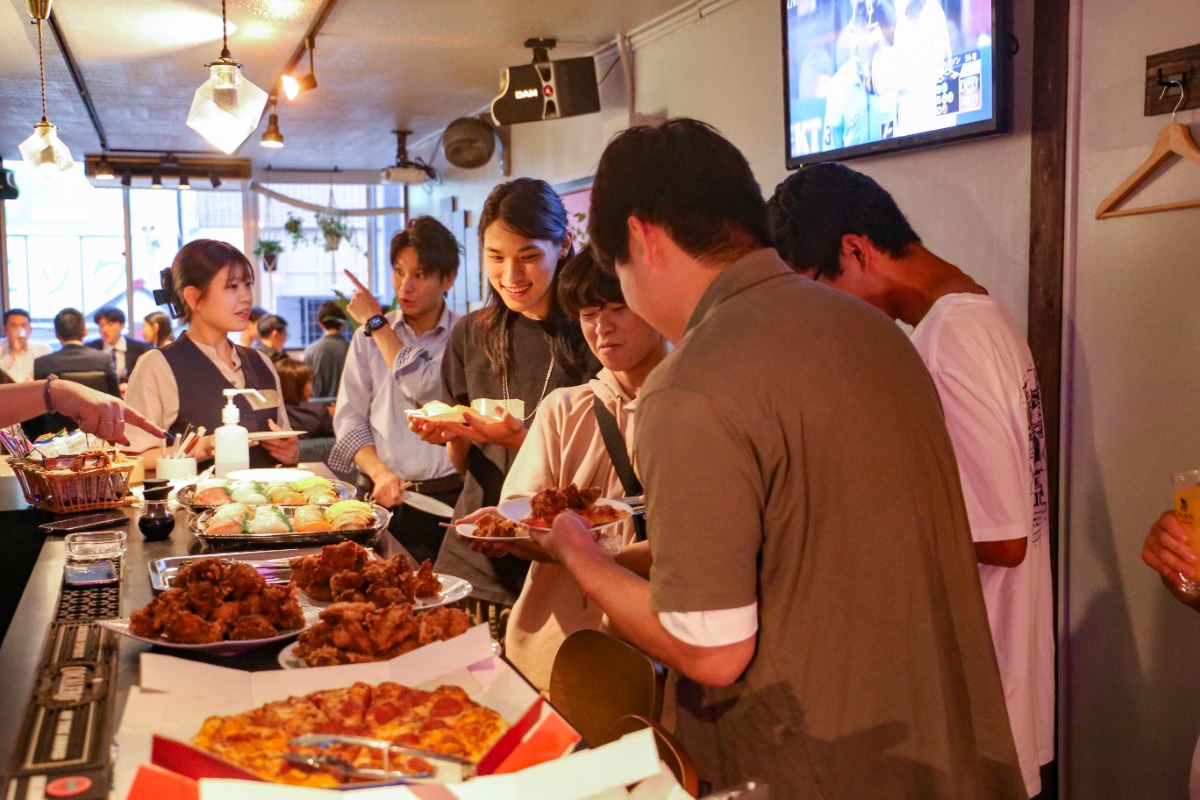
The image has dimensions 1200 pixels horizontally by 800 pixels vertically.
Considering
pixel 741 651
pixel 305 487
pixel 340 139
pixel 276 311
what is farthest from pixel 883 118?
pixel 276 311

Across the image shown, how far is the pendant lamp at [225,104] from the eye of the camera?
3.88 m

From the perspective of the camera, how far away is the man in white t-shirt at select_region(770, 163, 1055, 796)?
1.85 m

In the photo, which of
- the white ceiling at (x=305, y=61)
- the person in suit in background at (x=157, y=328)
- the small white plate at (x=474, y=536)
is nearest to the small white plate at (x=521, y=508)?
the small white plate at (x=474, y=536)

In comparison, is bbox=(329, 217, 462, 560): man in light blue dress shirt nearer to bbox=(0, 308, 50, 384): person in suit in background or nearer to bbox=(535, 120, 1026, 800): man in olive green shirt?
bbox=(535, 120, 1026, 800): man in olive green shirt

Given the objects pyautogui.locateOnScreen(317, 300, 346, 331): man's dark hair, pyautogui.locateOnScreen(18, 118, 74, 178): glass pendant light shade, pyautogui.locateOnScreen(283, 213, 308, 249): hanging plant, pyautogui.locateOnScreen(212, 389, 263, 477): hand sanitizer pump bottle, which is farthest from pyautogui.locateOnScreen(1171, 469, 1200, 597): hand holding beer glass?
pyautogui.locateOnScreen(283, 213, 308, 249): hanging plant

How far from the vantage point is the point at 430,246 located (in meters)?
3.88

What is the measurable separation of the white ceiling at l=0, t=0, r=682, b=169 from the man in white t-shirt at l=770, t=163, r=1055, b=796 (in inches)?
140

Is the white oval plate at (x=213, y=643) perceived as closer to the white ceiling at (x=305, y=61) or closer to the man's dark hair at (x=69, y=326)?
the white ceiling at (x=305, y=61)

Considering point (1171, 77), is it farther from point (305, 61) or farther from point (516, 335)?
point (305, 61)

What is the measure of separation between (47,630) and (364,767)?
2.75 feet

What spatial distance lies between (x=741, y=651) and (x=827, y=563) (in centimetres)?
14

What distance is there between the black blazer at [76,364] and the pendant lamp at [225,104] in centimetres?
438

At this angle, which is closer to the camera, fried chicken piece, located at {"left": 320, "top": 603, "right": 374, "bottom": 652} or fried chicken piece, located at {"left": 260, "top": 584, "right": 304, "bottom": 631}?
fried chicken piece, located at {"left": 320, "top": 603, "right": 374, "bottom": 652}

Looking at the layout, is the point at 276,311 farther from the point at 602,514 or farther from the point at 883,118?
the point at 602,514
